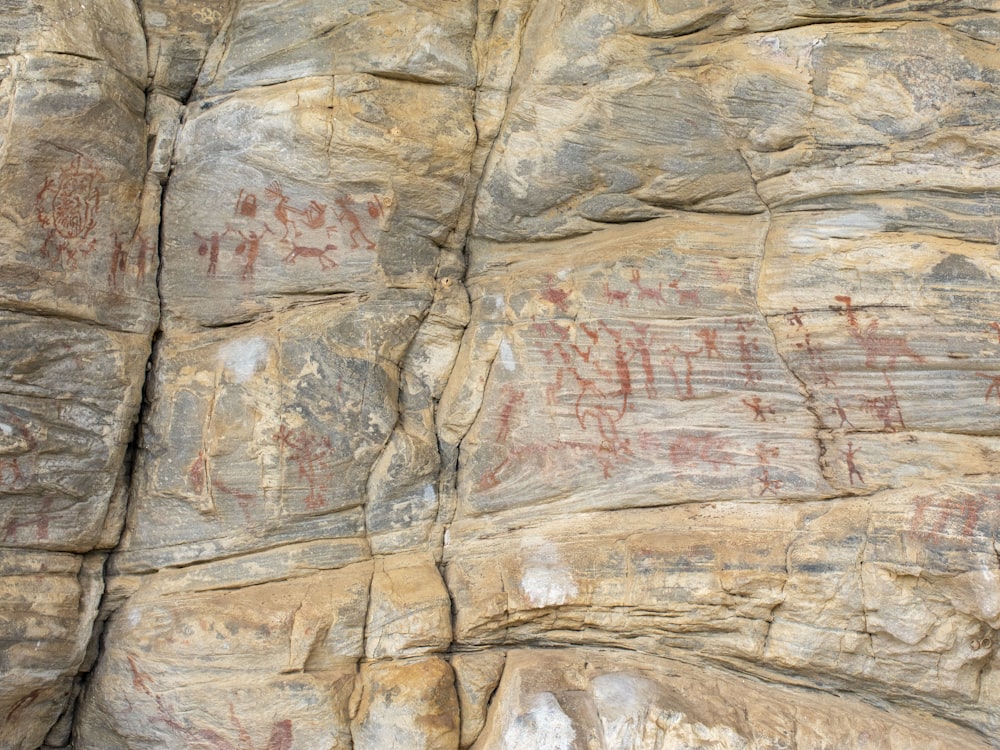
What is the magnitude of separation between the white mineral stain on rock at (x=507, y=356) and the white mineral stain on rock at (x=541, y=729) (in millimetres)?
2054

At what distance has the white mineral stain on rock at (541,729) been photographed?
5312mm

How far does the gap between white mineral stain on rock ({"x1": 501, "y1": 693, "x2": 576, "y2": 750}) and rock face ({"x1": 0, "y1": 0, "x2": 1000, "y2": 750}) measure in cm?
2

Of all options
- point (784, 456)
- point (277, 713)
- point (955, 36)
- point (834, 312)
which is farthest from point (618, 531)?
point (955, 36)

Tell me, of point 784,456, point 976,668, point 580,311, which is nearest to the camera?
point 976,668

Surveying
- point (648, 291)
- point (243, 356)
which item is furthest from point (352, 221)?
point (648, 291)

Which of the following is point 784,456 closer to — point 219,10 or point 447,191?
point 447,191

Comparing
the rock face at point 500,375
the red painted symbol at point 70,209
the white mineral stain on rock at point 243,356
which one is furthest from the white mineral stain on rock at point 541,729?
the red painted symbol at point 70,209

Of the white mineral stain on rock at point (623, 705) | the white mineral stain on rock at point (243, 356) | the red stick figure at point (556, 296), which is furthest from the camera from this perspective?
the red stick figure at point (556, 296)

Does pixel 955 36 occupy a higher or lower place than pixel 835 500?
higher

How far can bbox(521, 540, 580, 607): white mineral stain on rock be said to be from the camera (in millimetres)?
5812

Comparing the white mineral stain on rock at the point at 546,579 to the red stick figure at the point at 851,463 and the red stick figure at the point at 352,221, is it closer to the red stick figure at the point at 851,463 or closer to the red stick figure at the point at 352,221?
the red stick figure at the point at 851,463

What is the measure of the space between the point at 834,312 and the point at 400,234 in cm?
279

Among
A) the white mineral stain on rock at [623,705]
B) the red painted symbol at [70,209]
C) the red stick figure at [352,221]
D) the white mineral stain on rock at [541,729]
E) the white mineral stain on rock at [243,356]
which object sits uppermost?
the red stick figure at [352,221]

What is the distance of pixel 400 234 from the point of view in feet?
20.9
